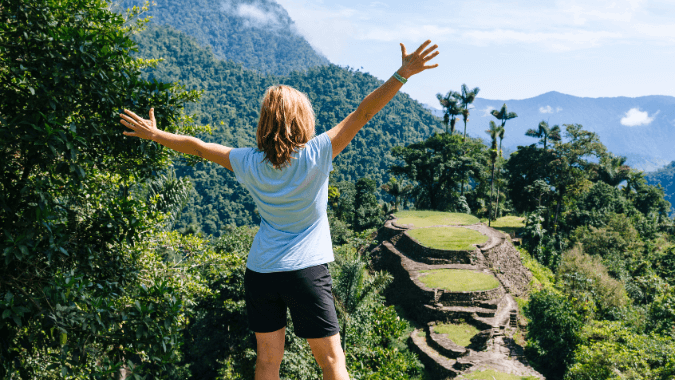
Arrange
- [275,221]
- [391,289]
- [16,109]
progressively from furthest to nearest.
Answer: [391,289] → [16,109] → [275,221]

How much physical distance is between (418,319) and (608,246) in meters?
19.0

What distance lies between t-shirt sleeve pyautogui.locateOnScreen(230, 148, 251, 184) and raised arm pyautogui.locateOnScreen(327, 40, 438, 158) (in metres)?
0.41

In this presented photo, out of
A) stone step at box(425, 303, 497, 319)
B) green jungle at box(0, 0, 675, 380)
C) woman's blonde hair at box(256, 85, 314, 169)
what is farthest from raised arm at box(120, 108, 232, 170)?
stone step at box(425, 303, 497, 319)

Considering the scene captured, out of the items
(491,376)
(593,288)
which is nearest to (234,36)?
(593,288)

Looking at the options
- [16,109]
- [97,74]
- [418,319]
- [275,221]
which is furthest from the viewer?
[418,319]

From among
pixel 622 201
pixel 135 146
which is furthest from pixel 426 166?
pixel 135 146

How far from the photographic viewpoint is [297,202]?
164cm

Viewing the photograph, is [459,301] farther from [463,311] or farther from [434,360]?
[434,360]

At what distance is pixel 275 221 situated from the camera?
1.71 metres

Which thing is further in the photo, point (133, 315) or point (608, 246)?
point (608, 246)

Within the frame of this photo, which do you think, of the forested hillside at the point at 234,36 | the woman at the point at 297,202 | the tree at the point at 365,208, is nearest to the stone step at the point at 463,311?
→ the woman at the point at 297,202

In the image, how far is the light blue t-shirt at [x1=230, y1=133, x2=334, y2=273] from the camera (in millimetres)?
1605

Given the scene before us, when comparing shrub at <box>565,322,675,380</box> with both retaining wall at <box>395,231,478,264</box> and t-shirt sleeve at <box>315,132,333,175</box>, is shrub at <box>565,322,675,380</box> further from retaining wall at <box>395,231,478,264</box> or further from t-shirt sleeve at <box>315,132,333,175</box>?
t-shirt sleeve at <box>315,132,333,175</box>

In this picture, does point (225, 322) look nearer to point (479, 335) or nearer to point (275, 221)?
point (479, 335)
